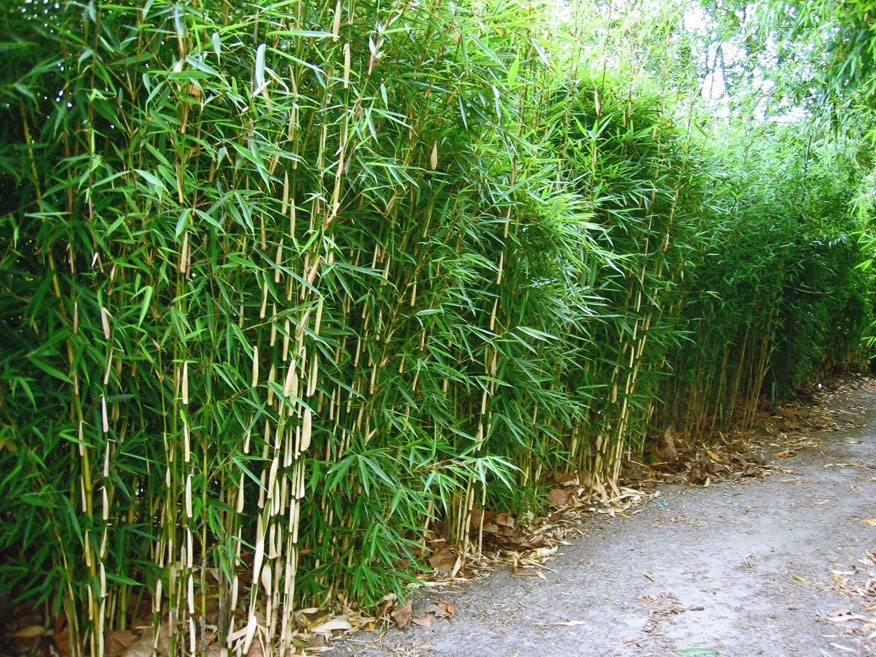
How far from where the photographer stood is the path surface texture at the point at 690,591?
2031 mm

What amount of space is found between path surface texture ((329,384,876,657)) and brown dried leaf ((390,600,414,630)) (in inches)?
1.1

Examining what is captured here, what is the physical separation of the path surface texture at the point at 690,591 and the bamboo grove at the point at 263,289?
28 centimetres

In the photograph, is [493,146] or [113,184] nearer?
→ [113,184]

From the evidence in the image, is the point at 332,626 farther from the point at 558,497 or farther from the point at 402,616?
the point at 558,497

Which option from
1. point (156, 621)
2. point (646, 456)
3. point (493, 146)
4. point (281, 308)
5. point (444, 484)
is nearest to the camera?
point (156, 621)

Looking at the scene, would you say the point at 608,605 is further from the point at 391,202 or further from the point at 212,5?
the point at 212,5

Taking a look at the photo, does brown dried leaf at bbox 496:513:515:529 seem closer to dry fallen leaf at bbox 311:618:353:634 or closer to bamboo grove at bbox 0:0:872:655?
bamboo grove at bbox 0:0:872:655

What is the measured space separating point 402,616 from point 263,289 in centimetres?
114

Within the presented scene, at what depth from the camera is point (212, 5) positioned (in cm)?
155

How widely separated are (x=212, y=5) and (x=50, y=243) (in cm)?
65

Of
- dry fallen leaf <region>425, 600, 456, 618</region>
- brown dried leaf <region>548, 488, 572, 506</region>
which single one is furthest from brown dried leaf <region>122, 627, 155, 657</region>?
brown dried leaf <region>548, 488, 572, 506</region>

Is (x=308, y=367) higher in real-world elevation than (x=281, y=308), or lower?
lower

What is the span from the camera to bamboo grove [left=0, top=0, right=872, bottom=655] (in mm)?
1421

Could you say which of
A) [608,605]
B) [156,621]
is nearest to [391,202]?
[156,621]
